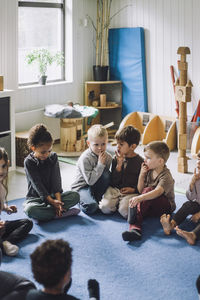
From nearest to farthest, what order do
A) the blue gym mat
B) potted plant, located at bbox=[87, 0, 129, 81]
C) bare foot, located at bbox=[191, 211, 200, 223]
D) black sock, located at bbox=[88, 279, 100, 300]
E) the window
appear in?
black sock, located at bbox=[88, 279, 100, 300] < bare foot, located at bbox=[191, 211, 200, 223] < the window < the blue gym mat < potted plant, located at bbox=[87, 0, 129, 81]

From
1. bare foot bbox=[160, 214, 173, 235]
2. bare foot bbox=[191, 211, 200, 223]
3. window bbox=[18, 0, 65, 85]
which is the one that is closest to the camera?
bare foot bbox=[160, 214, 173, 235]

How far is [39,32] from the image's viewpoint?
19.0 ft

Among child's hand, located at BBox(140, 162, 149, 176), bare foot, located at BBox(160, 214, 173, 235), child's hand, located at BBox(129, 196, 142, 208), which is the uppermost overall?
child's hand, located at BBox(140, 162, 149, 176)

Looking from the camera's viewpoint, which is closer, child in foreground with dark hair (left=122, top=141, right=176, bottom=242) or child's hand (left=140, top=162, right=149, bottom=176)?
child in foreground with dark hair (left=122, top=141, right=176, bottom=242)

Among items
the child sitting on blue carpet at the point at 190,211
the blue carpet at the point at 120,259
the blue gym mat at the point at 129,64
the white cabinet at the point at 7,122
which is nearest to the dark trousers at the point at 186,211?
the child sitting on blue carpet at the point at 190,211

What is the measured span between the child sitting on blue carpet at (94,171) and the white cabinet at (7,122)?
131cm

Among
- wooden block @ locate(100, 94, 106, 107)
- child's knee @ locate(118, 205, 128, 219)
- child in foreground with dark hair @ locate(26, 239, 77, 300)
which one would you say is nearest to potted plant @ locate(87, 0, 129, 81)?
wooden block @ locate(100, 94, 106, 107)

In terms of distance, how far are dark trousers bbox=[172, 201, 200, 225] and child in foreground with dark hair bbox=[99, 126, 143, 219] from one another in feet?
1.31

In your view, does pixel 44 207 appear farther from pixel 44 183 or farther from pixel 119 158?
pixel 119 158

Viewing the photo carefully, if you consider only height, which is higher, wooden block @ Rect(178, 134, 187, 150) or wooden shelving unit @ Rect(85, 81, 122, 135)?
wooden shelving unit @ Rect(85, 81, 122, 135)

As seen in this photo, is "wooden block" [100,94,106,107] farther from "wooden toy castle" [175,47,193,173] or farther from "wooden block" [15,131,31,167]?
"wooden toy castle" [175,47,193,173]

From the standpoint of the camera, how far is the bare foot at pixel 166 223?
3.10 meters

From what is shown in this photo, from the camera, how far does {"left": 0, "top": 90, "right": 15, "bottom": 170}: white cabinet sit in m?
4.55

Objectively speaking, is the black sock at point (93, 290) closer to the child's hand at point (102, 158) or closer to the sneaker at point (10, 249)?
the sneaker at point (10, 249)
